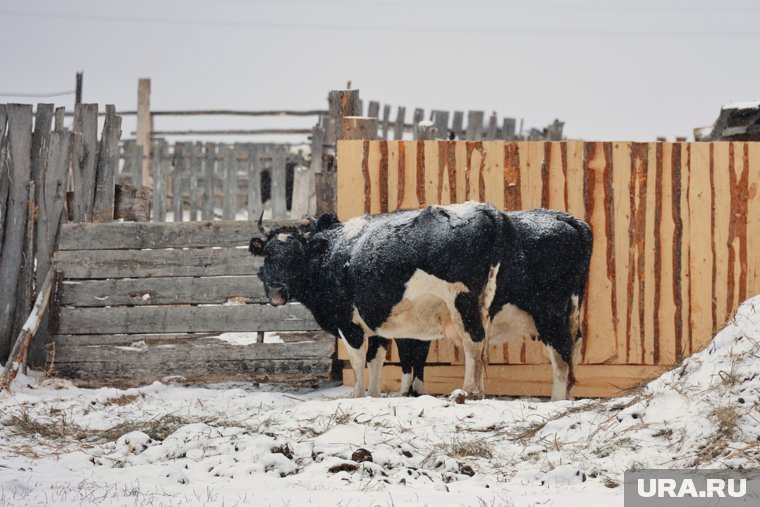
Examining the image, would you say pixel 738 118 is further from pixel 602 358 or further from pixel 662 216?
pixel 602 358

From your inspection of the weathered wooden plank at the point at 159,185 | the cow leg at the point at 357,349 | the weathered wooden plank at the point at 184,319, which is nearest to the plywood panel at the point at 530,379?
the cow leg at the point at 357,349

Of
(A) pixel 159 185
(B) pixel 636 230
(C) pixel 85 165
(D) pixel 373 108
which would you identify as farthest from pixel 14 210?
(D) pixel 373 108

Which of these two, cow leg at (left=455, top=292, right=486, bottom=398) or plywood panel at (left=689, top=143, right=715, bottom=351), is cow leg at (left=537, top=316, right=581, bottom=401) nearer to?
cow leg at (left=455, top=292, right=486, bottom=398)

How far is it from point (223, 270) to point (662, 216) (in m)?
4.45

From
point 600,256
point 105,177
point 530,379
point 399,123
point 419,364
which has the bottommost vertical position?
point 530,379

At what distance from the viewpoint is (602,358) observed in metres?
9.95

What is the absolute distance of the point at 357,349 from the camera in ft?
30.8

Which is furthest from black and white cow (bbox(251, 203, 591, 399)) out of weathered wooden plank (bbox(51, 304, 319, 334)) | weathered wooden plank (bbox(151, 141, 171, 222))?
weathered wooden plank (bbox(151, 141, 171, 222))

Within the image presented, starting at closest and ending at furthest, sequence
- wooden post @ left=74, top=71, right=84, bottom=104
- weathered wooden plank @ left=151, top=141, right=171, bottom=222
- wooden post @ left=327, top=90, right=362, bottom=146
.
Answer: wooden post @ left=327, top=90, right=362, bottom=146
weathered wooden plank @ left=151, top=141, right=171, bottom=222
wooden post @ left=74, top=71, right=84, bottom=104

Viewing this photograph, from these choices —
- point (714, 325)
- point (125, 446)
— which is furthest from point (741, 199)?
point (125, 446)

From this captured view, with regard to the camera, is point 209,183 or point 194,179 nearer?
point 209,183

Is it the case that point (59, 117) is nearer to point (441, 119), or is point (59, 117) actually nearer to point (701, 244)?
point (701, 244)

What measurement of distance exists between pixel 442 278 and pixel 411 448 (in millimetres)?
2133

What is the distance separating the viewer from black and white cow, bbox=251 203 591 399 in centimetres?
873
